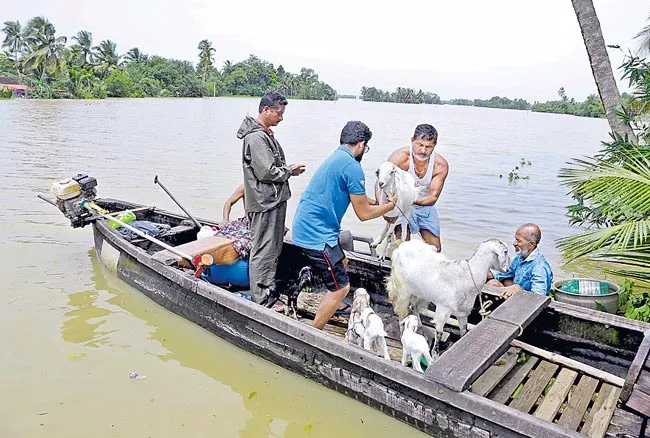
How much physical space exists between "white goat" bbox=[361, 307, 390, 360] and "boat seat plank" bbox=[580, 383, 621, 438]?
148 cm

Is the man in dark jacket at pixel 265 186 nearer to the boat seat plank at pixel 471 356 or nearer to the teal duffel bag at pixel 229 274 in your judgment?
the teal duffel bag at pixel 229 274


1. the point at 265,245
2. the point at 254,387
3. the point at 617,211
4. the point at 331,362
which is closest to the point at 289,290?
the point at 265,245

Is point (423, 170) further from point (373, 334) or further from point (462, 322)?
point (373, 334)

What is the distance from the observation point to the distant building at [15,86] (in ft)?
182

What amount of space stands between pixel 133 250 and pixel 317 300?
88.2 inches

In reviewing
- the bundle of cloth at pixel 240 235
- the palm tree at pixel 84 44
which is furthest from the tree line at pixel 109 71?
the bundle of cloth at pixel 240 235

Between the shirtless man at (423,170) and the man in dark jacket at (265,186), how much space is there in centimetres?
121

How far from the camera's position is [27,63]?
195ft

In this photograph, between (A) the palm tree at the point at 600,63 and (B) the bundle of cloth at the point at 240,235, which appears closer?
(B) the bundle of cloth at the point at 240,235

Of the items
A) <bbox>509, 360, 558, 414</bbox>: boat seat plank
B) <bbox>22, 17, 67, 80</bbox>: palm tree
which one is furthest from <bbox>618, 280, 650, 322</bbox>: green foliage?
<bbox>22, 17, 67, 80</bbox>: palm tree

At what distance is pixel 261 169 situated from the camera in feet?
16.5

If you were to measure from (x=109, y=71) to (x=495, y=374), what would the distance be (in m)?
75.5

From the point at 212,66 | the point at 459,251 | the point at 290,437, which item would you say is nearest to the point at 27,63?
the point at 212,66

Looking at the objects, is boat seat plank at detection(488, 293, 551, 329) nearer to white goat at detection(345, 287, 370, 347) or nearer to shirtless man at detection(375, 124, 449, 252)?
white goat at detection(345, 287, 370, 347)
